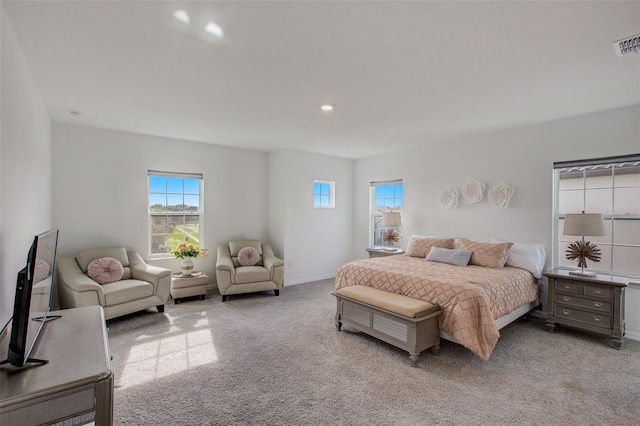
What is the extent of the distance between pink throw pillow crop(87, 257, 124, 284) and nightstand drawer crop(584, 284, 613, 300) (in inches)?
217

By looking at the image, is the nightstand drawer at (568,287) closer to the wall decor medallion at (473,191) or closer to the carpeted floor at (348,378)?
the carpeted floor at (348,378)

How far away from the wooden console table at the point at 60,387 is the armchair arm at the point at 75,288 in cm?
211

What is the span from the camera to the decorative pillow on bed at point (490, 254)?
3863 millimetres

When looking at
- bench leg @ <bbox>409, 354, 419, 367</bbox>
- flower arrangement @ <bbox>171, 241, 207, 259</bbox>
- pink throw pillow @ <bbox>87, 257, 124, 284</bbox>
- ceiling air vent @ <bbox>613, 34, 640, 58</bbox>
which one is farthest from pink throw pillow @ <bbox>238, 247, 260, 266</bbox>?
ceiling air vent @ <bbox>613, 34, 640, 58</bbox>

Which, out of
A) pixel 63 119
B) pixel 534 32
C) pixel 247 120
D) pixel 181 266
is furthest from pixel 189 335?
pixel 534 32

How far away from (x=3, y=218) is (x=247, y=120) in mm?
2585

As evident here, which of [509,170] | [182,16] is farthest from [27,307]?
[509,170]

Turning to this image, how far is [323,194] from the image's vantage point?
634cm

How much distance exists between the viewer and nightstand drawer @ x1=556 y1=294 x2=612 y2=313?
3172 millimetres

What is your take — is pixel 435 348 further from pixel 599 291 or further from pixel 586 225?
pixel 586 225

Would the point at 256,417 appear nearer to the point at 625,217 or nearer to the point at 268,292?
the point at 268,292

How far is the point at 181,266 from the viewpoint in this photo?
15.7 feet

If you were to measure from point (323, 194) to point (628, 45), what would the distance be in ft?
15.6

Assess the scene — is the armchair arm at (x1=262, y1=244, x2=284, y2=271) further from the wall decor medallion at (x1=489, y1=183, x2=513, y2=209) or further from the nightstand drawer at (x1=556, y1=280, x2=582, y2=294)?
the nightstand drawer at (x1=556, y1=280, x2=582, y2=294)
